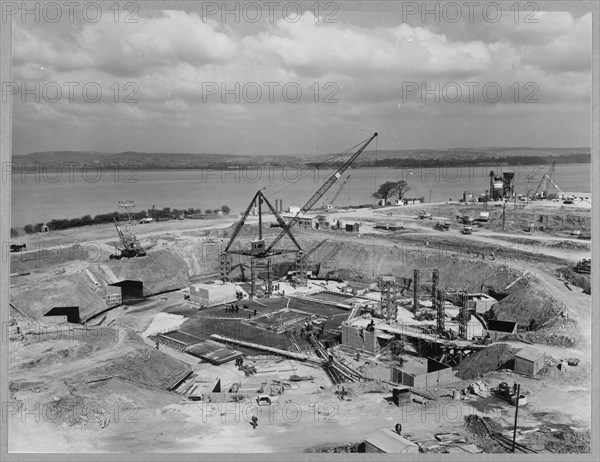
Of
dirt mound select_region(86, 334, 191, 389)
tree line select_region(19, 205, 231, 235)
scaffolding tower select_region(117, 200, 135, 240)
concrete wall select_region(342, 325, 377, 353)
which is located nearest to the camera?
dirt mound select_region(86, 334, 191, 389)

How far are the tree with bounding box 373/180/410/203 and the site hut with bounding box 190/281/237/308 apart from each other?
110 feet

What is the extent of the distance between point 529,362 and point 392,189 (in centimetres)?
4549

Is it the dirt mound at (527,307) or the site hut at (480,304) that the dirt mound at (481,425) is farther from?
the site hut at (480,304)

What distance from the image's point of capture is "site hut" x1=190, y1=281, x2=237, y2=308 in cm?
2786

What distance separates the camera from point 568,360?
16219 mm

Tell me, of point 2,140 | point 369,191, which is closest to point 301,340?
point 2,140

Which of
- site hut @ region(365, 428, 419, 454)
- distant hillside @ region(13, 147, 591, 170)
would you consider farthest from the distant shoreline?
site hut @ region(365, 428, 419, 454)

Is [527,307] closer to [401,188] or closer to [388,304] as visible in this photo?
[388,304]

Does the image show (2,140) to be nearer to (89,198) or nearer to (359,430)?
(359,430)

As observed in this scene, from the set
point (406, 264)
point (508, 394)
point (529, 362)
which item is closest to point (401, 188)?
point (406, 264)

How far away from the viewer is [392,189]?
6006cm

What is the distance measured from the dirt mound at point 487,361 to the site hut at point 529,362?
0.95 m

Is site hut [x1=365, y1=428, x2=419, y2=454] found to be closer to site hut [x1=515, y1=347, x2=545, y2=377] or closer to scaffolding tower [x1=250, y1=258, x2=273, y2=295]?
site hut [x1=515, y1=347, x2=545, y2=377]

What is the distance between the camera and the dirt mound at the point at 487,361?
56.6ft
